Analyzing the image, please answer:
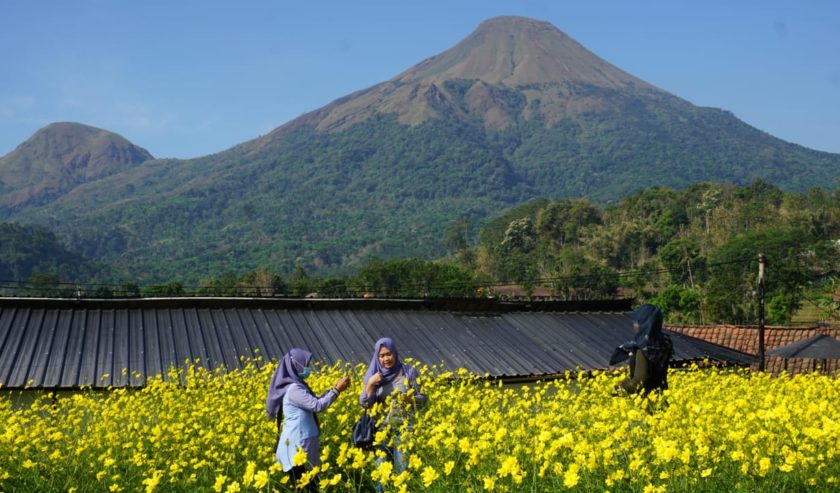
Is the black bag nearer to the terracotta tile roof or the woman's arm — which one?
the woman's arm

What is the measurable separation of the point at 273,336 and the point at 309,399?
33.4ft

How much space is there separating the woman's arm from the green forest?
140 feet

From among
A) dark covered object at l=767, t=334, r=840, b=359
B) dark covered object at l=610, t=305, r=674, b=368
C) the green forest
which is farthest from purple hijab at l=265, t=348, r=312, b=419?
the green forest

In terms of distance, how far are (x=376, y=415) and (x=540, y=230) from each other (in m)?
96.1

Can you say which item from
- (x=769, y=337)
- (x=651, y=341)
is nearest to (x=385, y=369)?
(x=651, y=341)

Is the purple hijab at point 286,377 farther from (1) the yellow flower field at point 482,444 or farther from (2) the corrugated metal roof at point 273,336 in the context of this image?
(2) the corrugated metal roof at point 273,336

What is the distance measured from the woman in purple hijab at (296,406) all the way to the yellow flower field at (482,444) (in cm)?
24

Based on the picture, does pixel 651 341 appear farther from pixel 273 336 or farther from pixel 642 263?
pixel 642 263

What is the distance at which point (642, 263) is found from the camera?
284ft

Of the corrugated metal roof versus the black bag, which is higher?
the black bag

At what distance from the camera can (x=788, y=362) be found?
27.1 m

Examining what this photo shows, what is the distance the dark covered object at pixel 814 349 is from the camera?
19.7 meters

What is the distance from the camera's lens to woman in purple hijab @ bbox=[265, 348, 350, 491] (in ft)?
21.5

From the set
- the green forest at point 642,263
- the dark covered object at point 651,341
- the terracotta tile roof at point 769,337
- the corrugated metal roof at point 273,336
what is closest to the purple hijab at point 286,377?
the dark covered object at point 651,341
